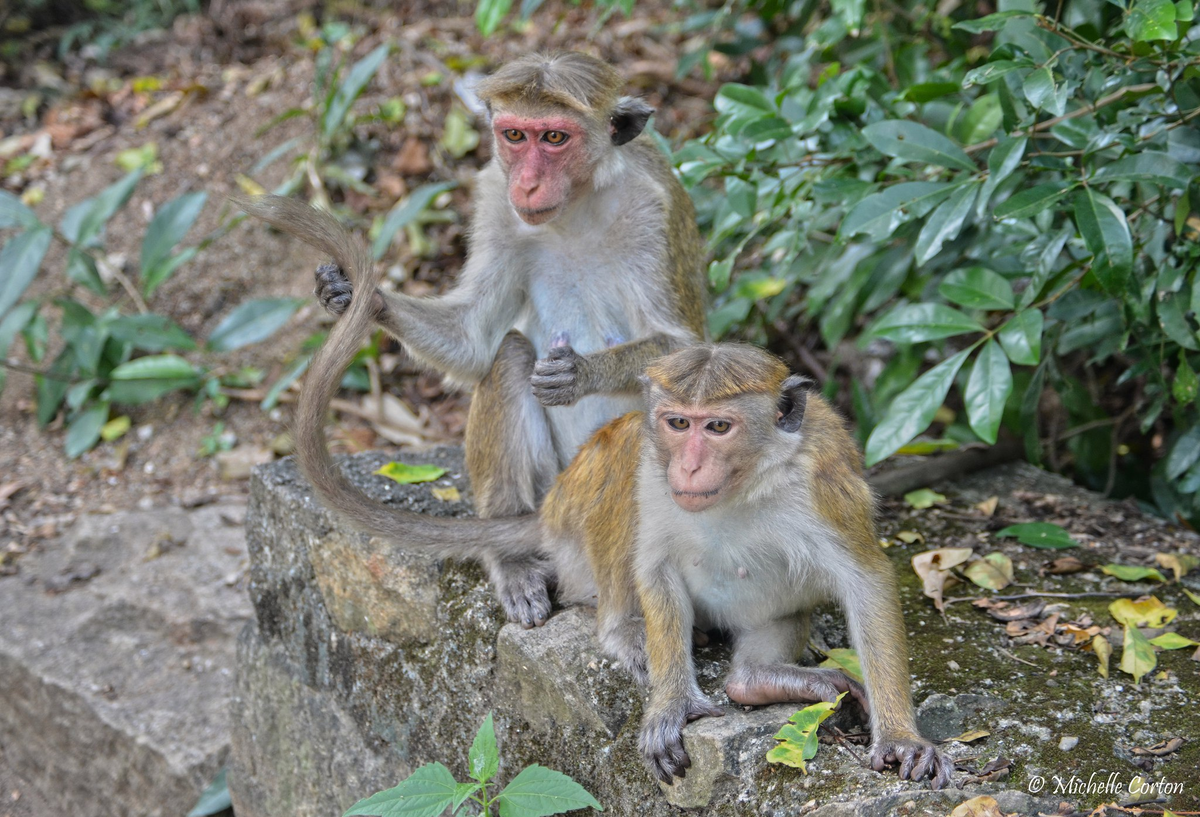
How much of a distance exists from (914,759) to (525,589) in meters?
1.48

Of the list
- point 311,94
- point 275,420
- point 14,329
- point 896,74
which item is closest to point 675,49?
point 311,94

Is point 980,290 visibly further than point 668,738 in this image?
Yes

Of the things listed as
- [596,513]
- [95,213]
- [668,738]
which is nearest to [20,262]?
[95,213]

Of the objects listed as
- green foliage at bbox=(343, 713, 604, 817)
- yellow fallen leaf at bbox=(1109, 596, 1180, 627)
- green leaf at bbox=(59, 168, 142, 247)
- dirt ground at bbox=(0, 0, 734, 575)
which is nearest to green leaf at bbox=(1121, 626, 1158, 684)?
yellow fallen leaf at bbox=(1109, 596, 1180, 627)

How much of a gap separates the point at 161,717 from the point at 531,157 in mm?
3288

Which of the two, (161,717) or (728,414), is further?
(161,717)

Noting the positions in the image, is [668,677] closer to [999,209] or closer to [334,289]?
[334,289]

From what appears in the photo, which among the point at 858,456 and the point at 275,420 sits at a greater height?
the point at 858,456

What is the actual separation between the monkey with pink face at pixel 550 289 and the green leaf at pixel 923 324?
72cm

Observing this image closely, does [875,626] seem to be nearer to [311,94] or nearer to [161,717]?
[161,717]

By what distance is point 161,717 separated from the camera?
5.32m

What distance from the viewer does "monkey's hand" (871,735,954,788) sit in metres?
2.87

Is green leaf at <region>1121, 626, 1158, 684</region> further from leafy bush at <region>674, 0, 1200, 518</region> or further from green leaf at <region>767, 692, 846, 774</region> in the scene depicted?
green leaf at <region>767, 692, 846, 774</region>

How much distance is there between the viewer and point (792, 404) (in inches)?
126
